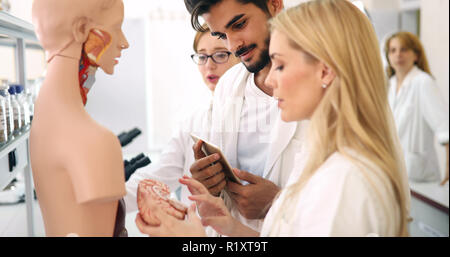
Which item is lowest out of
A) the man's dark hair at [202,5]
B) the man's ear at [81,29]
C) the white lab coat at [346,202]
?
the white lab coat at [346,202]

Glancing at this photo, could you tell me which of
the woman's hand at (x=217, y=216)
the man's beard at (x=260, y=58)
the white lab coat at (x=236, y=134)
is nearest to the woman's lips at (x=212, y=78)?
the white lab coat at (x=236, y=134)

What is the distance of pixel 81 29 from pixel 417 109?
2.61m

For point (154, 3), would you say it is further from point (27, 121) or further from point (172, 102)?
point (172, 102)

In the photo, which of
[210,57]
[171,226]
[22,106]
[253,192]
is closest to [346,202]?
[171,226]

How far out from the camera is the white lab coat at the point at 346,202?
690 millimetres

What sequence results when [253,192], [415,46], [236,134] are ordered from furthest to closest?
[415,46], [236,134], [253,192]

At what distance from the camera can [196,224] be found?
0.81 metres

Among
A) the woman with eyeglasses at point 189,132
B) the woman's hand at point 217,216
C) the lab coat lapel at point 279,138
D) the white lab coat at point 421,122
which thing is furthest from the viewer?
the white lab coat at point 421,122

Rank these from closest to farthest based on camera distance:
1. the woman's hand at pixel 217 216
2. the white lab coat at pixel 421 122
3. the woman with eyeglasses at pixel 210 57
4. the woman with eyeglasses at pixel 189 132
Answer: the woman's hand at pixel 217 216 → the woman with eyeglasses at pixel 189 132 → the woman with eyeglasses at pixel 210 57 → the white lab coat at pixel 421 122

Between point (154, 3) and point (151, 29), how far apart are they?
448mm

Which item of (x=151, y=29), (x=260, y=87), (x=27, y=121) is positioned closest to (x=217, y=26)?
(x=260, y=87)

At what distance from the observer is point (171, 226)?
80cm

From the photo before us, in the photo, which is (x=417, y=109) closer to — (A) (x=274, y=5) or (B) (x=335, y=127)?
(A) (x=274, y=5)

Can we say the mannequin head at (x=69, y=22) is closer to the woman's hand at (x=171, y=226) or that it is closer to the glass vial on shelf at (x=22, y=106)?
the woman's hand at (x=171, y=226)
